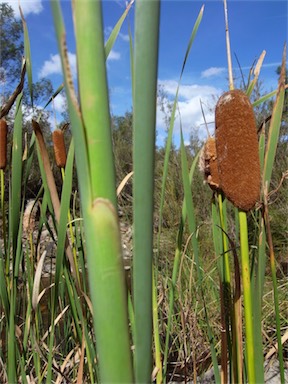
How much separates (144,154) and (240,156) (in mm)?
194

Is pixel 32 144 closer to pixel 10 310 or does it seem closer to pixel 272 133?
pixel 10 310

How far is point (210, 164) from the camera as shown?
1.73ft

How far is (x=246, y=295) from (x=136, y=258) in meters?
0.22

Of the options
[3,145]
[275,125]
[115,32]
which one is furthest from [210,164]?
[3,145]

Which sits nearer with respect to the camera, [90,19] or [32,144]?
[90,19]

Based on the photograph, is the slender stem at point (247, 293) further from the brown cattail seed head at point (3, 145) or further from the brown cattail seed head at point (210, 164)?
the brown cattail seed head at point (3, 145)

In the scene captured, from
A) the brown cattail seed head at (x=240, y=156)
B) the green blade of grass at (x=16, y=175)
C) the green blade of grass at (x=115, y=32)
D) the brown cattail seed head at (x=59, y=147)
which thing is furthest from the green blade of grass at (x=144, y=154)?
the brown cattail seed head at (x=59, y=147)


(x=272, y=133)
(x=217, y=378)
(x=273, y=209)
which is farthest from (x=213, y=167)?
(x=273, y=209)

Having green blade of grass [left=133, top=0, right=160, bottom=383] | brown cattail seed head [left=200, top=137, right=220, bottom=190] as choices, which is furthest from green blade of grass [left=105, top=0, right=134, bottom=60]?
green blade of grass [left=133, top=0, right=160, bottom=383]

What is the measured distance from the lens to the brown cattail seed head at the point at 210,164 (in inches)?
20.6

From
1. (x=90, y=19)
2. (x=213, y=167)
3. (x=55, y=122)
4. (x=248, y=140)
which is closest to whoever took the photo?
(x=90, y=19)

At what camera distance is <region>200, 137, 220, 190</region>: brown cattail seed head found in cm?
52

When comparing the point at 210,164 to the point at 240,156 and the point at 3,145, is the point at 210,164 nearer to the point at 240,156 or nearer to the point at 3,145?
the point at 240,156

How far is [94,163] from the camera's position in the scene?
0.72 ft
